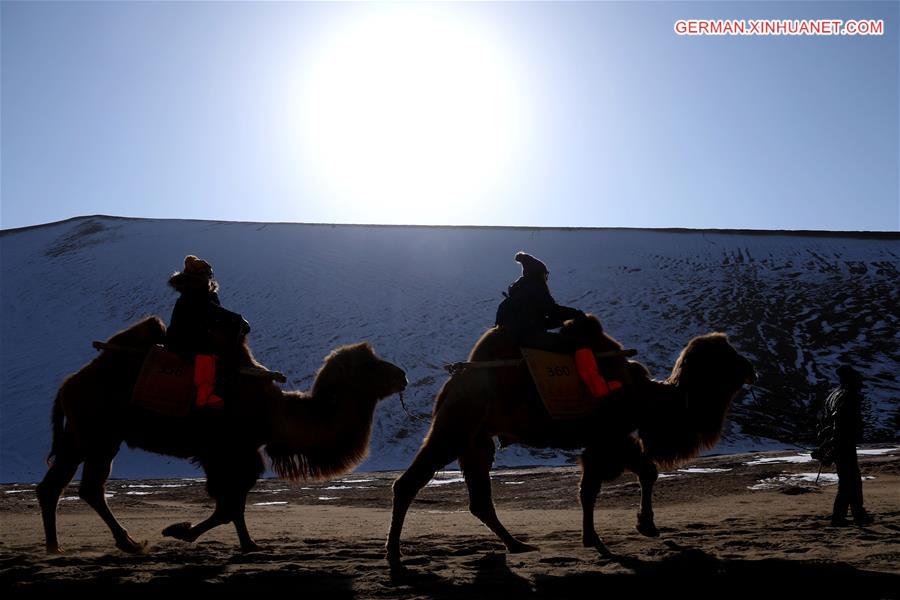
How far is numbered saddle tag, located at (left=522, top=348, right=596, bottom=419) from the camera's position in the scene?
7.44 m

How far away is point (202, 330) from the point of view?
7.87 metres

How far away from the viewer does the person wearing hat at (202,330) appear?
25.1ft

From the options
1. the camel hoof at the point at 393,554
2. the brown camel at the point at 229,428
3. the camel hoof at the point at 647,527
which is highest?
the brown camel at the point at 229,428

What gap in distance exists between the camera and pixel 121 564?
650 centimetres

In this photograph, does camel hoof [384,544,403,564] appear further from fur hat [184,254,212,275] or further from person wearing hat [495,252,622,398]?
fur hat [184,254,212,275]

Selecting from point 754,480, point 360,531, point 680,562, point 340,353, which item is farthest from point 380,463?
point 680,562

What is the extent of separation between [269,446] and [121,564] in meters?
1.90

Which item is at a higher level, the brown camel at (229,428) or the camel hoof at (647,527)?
the brown camel at (229,428)

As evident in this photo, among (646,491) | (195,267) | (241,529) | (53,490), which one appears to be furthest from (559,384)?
(53,490)

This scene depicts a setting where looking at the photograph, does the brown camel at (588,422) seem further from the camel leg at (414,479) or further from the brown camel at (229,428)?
the brown camel at (229,428)

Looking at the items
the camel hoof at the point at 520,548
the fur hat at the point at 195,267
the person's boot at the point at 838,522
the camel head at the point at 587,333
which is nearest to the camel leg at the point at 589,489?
the camel hoof at the point at 520,548

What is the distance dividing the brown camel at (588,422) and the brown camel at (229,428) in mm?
966

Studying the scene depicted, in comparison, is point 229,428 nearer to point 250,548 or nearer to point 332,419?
point 332,419

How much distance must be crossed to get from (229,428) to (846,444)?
7273mm
